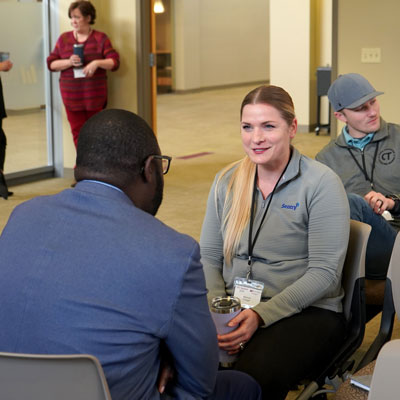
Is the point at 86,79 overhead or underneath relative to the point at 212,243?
overhead

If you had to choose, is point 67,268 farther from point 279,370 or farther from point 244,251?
point 244,251

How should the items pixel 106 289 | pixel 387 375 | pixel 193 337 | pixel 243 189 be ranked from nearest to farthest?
pixel 387 375
pixel 106 289
pixel 193 337
pixel 243 189

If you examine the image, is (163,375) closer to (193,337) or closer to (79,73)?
(193,337)

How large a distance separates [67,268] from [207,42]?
52.8 ft

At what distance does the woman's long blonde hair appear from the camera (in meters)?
2.64

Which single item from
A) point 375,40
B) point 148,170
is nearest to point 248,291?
point 148,170

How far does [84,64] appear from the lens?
7.30 meters

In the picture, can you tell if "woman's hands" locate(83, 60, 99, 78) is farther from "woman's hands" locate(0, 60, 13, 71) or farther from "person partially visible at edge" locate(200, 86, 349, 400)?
"person partially visible at edge" locate(200, 86, 349, 400)

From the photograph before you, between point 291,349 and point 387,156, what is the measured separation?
1.40m

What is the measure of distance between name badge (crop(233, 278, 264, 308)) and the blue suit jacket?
0.82 metres

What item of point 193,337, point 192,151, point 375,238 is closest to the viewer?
point 193,337

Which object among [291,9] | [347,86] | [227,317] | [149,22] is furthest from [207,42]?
[227,317]

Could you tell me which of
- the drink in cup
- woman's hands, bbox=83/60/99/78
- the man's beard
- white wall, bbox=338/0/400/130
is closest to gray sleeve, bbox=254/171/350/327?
the drink in cup

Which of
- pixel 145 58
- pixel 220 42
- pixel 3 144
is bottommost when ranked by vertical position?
pixel 3 144
